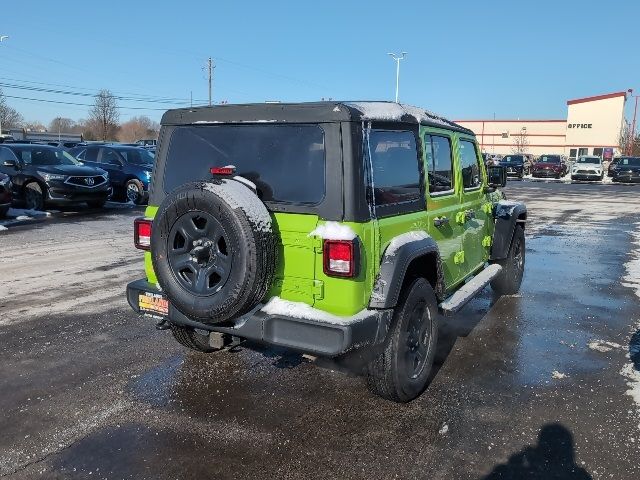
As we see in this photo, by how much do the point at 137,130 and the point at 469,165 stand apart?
379 ft

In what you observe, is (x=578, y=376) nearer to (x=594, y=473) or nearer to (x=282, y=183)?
(x=594, y=473)

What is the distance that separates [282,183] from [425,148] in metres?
1.33

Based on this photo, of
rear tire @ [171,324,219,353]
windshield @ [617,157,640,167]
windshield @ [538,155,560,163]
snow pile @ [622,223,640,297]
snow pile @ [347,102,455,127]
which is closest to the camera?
snow pile @ [347,102,455,127]

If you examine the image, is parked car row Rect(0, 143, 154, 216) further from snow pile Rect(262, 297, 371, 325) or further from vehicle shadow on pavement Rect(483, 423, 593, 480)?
vehicle shadow on pavement Rect(483, 423, 593, 480)

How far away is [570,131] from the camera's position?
269ft

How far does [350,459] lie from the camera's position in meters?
3.14

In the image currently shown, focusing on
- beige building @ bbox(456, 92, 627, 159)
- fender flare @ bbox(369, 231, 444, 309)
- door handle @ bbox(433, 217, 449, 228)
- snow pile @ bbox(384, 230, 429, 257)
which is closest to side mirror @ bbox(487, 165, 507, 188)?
door handle @ bbox(433, 217, 449, 228)

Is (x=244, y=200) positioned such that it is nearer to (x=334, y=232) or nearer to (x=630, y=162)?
(x=334, y=232)

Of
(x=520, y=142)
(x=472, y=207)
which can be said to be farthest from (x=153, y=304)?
(x=520, y=142)

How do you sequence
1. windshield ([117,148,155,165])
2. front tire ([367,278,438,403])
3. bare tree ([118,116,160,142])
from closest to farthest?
front tire ([367,278,438,403]) < windshield ([117,148,155,165]) < bare tree ([118,116,160,142])

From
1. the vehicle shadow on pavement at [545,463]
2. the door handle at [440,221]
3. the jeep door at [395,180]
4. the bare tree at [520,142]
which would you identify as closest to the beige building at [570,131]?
the bare tree at [520,142]

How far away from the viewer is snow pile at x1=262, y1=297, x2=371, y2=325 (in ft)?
10.5

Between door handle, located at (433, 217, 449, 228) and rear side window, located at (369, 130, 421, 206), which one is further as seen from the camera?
door handle, located at (433, 217, 449, 228)

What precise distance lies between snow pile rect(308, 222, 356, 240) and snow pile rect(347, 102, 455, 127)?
72cm
